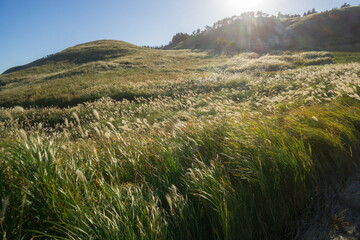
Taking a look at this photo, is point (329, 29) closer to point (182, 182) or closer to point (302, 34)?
point (302, 34)

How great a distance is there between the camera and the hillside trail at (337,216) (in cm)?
174

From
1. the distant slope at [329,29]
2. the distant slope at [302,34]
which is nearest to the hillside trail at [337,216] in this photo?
the distant slope at [302,34]

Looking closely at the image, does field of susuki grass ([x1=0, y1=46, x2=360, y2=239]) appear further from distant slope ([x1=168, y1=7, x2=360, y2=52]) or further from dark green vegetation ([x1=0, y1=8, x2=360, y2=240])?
distant slope ([x1=168, y1=7, x2=360, y2=52])

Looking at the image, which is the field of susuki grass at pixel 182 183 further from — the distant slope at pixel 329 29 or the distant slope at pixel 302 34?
the distant slope at pixel 329 29

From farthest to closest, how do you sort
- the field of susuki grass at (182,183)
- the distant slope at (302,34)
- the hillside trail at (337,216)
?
1. the distant slope at (302,34)
2. the hillside trail at (337,216)
3. the field of susuki grass at (182,183)

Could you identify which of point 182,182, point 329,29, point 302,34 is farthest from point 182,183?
point 329,29

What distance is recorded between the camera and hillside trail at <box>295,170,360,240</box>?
1744 mm

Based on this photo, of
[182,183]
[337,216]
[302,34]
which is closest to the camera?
[337,216]

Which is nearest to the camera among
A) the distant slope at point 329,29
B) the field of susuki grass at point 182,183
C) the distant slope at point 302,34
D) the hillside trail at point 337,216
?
the field of susuki grass at point 182,183

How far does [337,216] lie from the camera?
6.13 ft

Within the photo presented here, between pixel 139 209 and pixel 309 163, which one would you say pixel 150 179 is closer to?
pixel 139 209

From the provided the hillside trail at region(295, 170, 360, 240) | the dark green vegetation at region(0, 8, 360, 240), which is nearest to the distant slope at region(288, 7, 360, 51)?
the dark green vegetation at region(0, 8, 360, 240)

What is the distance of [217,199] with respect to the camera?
183 cm

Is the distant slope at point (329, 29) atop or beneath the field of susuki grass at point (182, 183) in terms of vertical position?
atop
